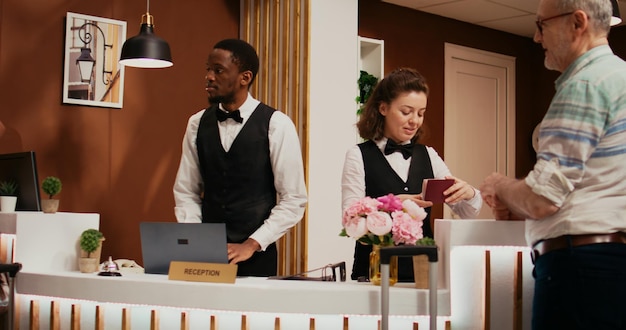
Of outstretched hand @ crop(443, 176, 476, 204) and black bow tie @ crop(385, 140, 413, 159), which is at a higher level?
black bow tie @ crop(385, 140, 413, 159)

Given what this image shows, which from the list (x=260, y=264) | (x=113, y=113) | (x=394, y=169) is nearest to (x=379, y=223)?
(x=394, y=169)

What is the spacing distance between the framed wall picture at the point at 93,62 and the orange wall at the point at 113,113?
50mm

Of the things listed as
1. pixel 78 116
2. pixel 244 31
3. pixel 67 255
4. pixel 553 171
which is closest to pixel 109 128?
pixel 78 116

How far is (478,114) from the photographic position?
25.7 feet

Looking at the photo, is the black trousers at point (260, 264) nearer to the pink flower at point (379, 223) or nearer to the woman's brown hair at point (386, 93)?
the woman's brown hair at point (386, 93)

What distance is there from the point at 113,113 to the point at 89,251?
2329 millimetres

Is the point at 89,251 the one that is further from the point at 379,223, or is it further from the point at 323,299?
the point at 379,223

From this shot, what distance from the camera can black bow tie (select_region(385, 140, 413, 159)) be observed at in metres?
3.29

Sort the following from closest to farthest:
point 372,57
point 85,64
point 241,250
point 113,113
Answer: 1. point 241,250
2. point 85,64
3. point 113,113
4. point 372,57

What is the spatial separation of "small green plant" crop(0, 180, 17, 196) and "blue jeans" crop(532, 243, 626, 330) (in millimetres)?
2263

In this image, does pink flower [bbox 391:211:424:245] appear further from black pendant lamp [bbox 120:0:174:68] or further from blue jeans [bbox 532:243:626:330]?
black pendant lamp [bbox 120:0:174:68]

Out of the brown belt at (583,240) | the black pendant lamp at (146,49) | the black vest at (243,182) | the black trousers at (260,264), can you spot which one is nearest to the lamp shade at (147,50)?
the black pendant lamp at (146,49)

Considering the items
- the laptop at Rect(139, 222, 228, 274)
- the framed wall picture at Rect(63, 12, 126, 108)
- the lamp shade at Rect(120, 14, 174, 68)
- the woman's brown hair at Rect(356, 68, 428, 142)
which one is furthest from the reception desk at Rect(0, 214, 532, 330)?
the framed wall picture at Rect(63, 12, 126, 108)

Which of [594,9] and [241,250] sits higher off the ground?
[594,9]
